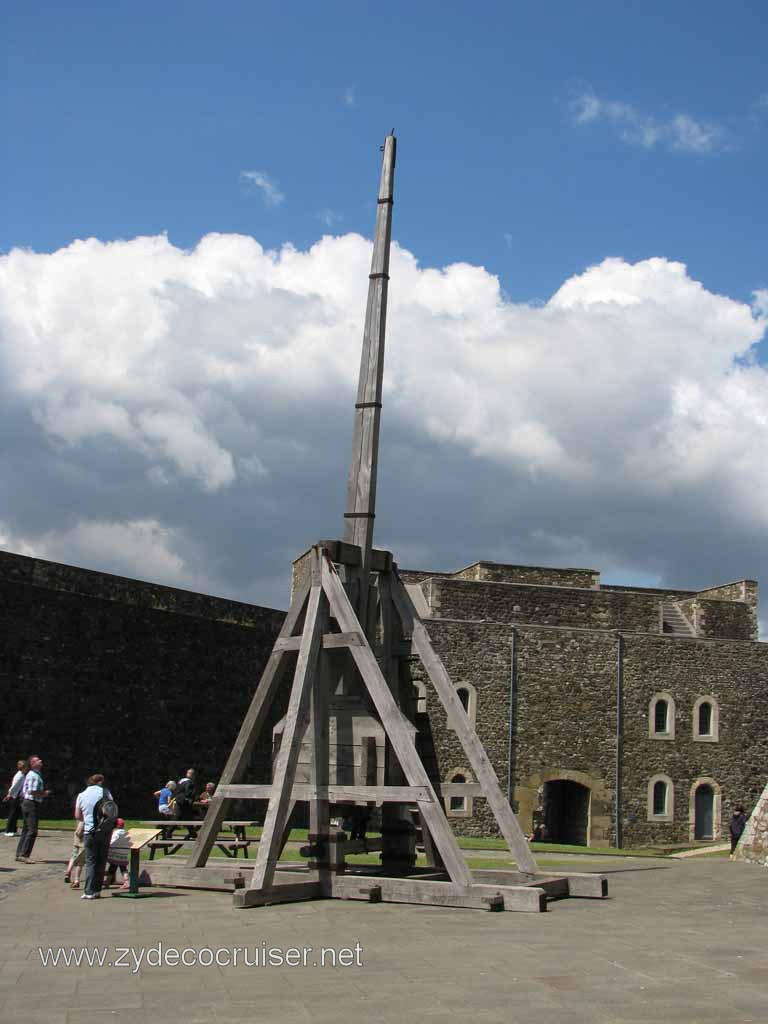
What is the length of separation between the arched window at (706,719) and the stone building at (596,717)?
0.04 meters

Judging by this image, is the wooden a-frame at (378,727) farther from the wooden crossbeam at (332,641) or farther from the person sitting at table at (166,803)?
the person sitting at table at (166,803)

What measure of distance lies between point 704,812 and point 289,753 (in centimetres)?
2336

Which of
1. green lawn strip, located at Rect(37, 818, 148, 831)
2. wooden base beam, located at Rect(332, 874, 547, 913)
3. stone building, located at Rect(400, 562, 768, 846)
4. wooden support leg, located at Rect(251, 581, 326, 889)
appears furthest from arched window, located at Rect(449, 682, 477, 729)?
wooden base beam, located at Rect(332, 874, 547, 913)

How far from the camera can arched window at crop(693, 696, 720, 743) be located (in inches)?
1176

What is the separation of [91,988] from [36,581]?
16.0 metres

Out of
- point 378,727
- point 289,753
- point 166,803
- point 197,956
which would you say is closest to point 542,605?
point 166,803

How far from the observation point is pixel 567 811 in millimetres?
29641

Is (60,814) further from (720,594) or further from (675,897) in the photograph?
(720,594)

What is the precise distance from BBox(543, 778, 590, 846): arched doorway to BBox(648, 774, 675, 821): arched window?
174 cm

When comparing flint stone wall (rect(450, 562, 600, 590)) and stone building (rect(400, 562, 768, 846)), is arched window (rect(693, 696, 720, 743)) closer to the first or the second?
stone building (rect(400, 562, 768, 846))

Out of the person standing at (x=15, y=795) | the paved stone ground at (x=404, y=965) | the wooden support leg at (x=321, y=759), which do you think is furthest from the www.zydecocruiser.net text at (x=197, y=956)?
the person standing at (x=15, y=795)

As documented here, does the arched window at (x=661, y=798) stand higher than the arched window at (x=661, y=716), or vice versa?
the arched window at (x=661, y=716)

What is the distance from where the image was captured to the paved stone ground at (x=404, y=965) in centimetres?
499

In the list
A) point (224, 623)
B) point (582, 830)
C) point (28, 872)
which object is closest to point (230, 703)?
point (224, 623)
